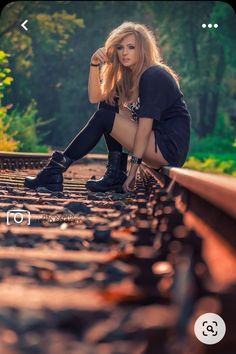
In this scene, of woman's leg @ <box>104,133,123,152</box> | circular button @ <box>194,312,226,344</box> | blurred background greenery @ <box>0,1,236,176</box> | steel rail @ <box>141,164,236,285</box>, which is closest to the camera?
circular button @ <box>194,312,226,344</box>

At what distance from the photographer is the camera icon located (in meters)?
2.66

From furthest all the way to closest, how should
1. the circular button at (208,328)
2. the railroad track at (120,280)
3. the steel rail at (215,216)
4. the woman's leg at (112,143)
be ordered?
the woman's leg at (112,143), the steel rail at (215,216), the circular button at (208,328), the railroad track at (120,280)

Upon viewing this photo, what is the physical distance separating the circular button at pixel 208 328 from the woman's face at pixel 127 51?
2826 millimetres

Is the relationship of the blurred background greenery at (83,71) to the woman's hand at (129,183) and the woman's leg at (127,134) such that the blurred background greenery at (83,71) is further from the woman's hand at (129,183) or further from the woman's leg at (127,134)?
the woman's hand at (129,183)

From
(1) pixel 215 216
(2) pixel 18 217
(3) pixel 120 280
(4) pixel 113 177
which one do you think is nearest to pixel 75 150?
(4) pixel 113 177

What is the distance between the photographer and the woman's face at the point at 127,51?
3922mm

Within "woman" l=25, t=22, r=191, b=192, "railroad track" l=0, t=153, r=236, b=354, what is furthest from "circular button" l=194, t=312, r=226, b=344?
"woman" l=25, t=22, r=191, b=192

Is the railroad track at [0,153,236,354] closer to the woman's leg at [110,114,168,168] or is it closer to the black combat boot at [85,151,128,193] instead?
the woman's leg at [110,114,168,168]

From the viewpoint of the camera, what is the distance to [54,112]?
28.1 metres

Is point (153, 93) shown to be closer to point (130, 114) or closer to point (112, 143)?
point (130, 114)

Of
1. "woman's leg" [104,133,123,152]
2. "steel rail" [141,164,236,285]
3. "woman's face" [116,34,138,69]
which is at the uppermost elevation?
"woman's face" [116,34,138,69]

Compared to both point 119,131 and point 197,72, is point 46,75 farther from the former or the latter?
point 119,131

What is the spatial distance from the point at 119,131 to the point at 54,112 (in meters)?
24.3

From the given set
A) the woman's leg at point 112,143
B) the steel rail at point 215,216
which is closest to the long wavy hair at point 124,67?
the woman's leg at point 112,143
